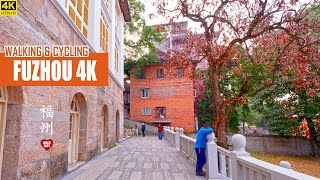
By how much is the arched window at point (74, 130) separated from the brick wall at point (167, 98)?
18.5 meters

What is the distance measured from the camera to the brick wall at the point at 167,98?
26750 mm

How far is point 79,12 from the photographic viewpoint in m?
8.00

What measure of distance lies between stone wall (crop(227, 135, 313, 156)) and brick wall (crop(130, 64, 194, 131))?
7.49 meters

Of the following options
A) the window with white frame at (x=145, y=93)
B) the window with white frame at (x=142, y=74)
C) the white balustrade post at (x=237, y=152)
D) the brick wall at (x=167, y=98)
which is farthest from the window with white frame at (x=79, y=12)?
the window with white frame at (x=142, y=74)

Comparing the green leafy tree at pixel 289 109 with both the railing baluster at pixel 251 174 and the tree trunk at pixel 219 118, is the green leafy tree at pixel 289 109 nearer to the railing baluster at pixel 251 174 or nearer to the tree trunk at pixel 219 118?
the tree trunk at pixel 219 118

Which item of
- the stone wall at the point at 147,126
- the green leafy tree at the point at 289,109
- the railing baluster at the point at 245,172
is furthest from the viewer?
the stone wall at the point at 147,126

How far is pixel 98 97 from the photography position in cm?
952

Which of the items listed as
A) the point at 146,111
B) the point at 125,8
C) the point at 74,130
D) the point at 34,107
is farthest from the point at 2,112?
the point at 146,111

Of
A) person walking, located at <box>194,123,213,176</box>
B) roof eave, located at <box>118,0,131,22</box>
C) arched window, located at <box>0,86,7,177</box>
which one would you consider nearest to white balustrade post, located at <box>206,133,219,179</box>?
person walking, located at <box>194,123,213,176</box>

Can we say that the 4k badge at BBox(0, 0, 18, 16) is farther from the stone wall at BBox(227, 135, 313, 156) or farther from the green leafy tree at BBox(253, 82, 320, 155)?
the stone wall at BBox(227, 135, 313, 156)

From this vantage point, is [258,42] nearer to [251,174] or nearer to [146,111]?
[251,174]

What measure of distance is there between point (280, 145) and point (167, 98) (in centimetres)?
1301

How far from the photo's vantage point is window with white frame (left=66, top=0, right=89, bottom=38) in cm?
712

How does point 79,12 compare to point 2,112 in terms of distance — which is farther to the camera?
point 79,12
